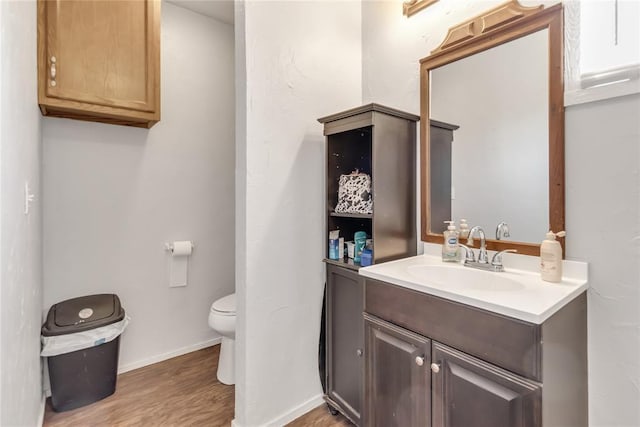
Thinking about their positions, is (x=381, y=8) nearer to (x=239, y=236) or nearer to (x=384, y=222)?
(x=384, y=222)

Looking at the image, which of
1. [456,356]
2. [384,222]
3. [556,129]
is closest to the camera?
[456,356]

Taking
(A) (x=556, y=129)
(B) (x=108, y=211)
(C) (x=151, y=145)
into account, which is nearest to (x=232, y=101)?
(C) (x=151, y=145)

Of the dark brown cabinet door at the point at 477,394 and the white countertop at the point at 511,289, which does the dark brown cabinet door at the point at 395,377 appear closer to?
the dark brown cabinet door at the point at 477,394

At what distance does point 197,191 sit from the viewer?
2.47 metres

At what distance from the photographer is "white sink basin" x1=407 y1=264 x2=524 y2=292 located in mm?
1202

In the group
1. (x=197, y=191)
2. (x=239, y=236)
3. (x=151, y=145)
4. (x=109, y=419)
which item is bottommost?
(x=109, y=419)

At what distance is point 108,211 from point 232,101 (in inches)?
49.3

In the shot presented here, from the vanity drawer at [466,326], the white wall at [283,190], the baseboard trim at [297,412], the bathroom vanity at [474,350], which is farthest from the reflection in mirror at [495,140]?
the baseboard trim at [297,412]

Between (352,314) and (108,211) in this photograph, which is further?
(108,211)

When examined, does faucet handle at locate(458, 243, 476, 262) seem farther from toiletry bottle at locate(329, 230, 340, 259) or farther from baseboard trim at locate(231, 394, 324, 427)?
baseboard trim at locate(231, 394, 324, 427)

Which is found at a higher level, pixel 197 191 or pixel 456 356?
pixel 197 191

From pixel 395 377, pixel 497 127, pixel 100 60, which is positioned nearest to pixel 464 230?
pixel 497 127

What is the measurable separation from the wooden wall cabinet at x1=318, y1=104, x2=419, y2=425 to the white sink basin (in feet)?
0.65

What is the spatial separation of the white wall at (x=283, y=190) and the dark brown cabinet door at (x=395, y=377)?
1.70 feet
